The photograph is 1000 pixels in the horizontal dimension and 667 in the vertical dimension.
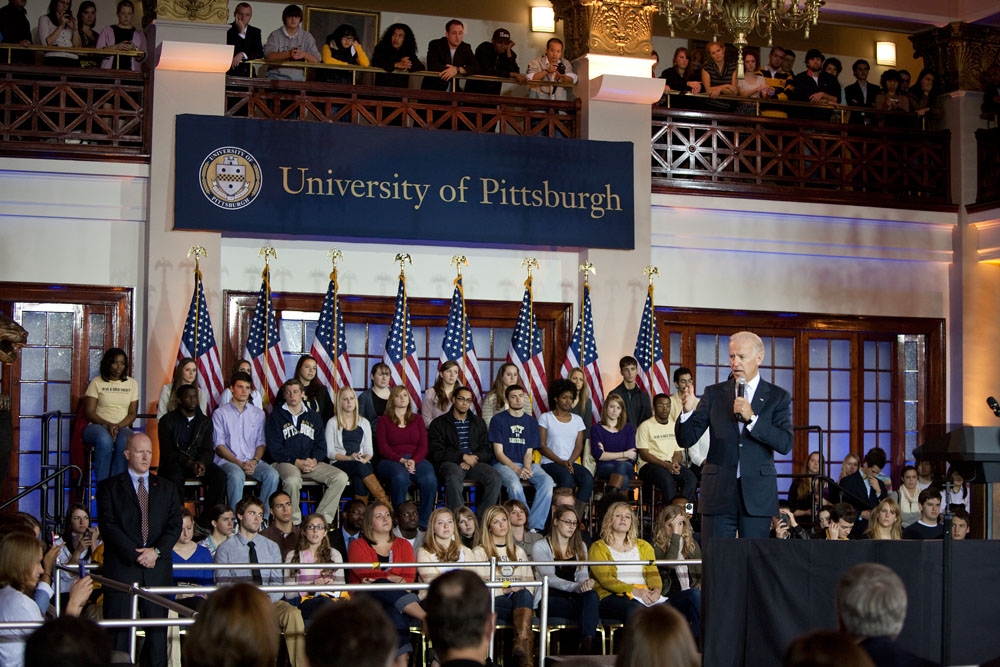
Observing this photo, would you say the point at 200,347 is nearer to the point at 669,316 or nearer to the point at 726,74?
the point at 669,316

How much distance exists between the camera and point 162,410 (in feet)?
38.7

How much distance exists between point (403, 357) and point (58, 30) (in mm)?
4896

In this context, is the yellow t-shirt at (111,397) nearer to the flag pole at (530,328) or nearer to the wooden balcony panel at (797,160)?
the flag pole at (530,328)

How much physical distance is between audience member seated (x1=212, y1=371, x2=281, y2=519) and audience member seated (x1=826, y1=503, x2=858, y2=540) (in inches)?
178

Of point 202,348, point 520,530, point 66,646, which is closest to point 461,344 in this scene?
point 202,348

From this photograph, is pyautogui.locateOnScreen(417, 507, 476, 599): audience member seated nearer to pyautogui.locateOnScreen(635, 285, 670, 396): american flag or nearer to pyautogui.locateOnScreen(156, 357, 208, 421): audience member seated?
pyautogui.locateOnScreen(156, 357, 208, 421): audience member seated

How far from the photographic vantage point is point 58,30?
13.7 meters

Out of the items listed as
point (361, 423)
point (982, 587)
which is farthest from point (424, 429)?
point (982, 587)

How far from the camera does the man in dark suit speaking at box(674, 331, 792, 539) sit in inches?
284

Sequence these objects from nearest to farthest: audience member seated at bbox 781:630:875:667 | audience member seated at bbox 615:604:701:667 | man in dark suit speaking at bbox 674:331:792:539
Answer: audience member seated at bbox 781:630:875:667 → audience member seated at bbox 615:604:701:667 → man in dark suit speaking at bbox 674:331:792:539

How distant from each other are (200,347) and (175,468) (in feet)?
5.09

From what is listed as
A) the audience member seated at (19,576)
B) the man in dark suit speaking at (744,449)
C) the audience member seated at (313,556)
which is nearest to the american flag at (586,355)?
the audience member seated at (313,556)

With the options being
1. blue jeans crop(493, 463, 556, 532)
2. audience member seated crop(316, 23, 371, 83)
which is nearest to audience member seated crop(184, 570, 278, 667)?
blue jeans crop(493, 463, 556, 532)

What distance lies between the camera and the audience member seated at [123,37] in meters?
13.5
